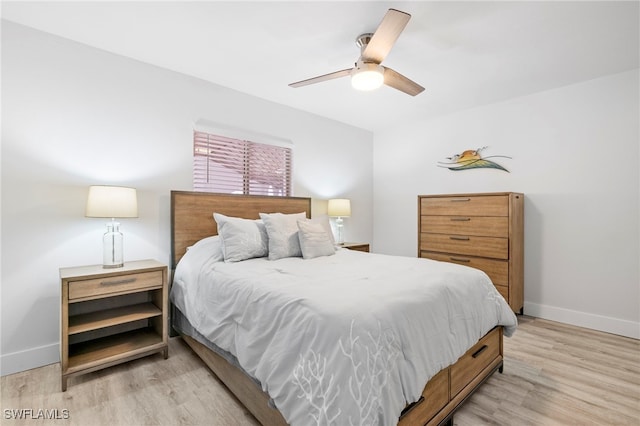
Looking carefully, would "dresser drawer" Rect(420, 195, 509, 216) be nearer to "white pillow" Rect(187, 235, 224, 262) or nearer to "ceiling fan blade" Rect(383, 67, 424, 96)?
"ceiling fan blade" Rect(383, 67, 424, 96)

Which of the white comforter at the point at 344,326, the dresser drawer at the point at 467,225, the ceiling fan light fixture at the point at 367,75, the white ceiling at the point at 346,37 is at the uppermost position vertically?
the white ceiling at the point at 346,37

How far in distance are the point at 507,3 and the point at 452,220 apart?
2.15 m

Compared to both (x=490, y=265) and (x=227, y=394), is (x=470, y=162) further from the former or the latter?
(x=227, y=394)

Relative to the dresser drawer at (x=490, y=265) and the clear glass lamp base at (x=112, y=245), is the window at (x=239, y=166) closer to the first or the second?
the clear glass lamp base at (x=112, y=245)

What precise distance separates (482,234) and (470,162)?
108 cm

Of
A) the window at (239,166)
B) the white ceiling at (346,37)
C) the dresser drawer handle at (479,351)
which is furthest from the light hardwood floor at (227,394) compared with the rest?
the white ceiling at (346,37)

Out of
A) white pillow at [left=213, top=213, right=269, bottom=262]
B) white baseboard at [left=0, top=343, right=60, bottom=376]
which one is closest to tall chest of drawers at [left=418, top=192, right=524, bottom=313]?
white pillow at [left=213, top=213, right=269, bottom=262]

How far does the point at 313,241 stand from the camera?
104 inches

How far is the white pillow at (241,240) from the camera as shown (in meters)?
2.39

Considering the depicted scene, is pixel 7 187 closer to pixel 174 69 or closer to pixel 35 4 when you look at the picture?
pixel 35 4

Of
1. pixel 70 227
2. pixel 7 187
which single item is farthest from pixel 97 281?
pixel 7 187

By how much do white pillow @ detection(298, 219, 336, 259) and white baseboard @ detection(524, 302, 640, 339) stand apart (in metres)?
2.48

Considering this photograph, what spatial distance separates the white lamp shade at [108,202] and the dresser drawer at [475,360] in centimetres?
242

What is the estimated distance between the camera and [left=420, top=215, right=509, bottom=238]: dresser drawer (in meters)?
3.10
